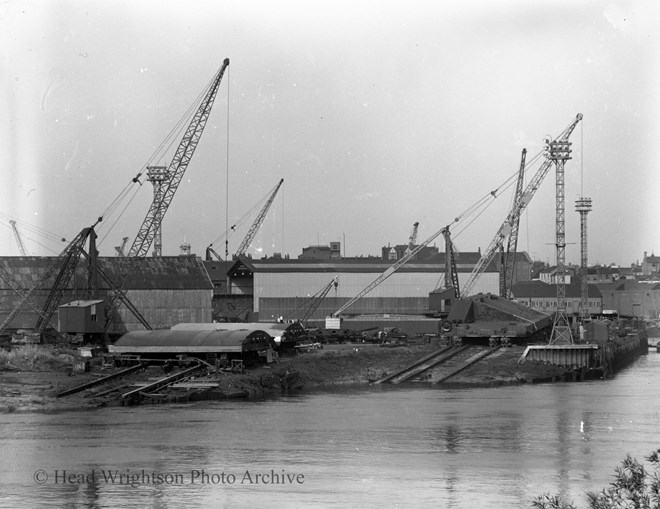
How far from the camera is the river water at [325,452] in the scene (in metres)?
37.2

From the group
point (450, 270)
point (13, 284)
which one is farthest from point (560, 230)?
point (13, 284)

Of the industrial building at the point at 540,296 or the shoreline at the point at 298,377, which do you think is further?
the industrial building at the point at 540,296

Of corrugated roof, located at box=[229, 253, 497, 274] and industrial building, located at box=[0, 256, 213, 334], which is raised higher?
corrugated roof, located at box=[229, 253, 497, 274]

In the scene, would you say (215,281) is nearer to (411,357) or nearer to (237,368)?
(411,357)

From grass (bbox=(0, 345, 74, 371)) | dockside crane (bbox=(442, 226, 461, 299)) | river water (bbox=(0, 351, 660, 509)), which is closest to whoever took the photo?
river water (bbox=(0, 351, 660, 509))

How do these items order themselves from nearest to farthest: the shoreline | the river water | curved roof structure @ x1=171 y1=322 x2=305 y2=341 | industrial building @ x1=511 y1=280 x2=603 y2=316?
the river water, the shoreline, curved roof structure @ x1=171 y1=322 x2=305 y2=341, industrial building @ x1=511 y1=280 x2=603 y2=316

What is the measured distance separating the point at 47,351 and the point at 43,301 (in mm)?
16548

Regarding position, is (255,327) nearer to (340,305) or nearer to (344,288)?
(340,305)

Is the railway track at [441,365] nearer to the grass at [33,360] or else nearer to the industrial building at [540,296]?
the grass at [33,360]

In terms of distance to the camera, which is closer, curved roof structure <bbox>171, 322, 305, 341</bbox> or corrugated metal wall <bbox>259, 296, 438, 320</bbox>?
curved roof structure <bbox>171, 322, 305, 341</bbox>

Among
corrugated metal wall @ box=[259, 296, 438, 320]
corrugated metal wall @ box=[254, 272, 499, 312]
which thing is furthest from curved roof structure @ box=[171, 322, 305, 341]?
corrugated metal wall @ box=[254, 272, 499, 312]

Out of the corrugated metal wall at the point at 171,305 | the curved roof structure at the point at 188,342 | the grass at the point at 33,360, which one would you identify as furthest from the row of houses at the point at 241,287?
the curved roof structure at the point at 188,342

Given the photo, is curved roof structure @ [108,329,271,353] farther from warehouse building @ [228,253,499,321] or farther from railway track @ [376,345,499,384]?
warehouse building @ [228,253,499,321]

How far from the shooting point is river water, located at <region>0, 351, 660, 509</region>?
37.2 metres
